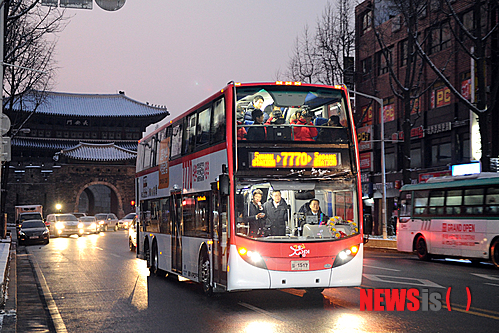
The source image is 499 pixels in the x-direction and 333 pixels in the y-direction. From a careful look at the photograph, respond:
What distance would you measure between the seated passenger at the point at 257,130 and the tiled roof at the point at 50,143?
63667 mm

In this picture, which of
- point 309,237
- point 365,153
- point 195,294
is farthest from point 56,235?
point 309,237

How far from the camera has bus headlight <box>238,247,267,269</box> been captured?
35.7ft

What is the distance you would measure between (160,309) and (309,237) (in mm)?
2810

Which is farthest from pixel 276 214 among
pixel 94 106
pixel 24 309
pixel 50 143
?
pixel 94 106

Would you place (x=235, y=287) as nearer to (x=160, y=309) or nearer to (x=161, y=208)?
(x=160, y=309)

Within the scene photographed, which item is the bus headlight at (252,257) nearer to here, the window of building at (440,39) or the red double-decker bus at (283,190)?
the red double-decker bus at (283,190)

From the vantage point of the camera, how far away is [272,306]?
11.1m

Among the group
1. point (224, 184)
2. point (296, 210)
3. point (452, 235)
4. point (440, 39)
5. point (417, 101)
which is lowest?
point (452, 235)

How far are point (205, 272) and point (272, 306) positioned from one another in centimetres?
190

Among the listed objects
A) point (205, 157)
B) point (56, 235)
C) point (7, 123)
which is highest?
point (7, 123)

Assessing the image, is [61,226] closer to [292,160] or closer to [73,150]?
[73,150]

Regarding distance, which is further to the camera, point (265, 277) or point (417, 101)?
point (417, 101)

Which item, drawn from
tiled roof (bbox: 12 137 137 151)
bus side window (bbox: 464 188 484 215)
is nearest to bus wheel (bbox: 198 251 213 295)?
bus side window (bbox: 464 188 484 215)

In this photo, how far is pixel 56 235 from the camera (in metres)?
44.2
